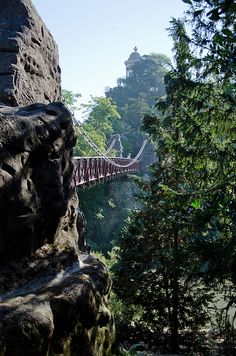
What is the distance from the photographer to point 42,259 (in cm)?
324

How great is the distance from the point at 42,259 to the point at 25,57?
3538 millimetres

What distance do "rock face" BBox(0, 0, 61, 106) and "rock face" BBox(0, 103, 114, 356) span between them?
59.1 inches

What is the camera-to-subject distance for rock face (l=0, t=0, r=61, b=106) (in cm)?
507

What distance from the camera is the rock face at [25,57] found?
5.07m

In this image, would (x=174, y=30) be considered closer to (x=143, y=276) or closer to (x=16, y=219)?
(x=16, y=219)

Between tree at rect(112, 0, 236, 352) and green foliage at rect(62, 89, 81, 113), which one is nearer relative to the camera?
tree at rect(112, 0, 236, 352)

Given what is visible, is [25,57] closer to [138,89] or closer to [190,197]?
[190,197]

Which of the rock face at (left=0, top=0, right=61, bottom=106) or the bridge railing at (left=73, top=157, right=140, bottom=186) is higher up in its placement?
the rock face at (left=0, top=0, right=61, bottom=106)

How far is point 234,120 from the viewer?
4.61 m

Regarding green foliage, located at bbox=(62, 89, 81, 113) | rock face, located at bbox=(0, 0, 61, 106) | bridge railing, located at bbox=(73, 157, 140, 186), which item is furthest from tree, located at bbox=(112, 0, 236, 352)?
green foliage, located at bbox=(62, 89, 81, 113)

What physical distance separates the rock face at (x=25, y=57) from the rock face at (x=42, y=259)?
4.93 ft

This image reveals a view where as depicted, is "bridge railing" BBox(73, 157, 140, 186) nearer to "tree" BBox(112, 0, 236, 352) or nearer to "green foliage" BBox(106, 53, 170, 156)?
"tree" BBox(112, 0, 236, 352)

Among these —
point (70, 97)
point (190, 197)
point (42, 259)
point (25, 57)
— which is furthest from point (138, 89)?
point (42, 259)

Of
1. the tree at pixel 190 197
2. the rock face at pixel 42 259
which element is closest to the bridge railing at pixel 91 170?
the tree at pixel 190 197
